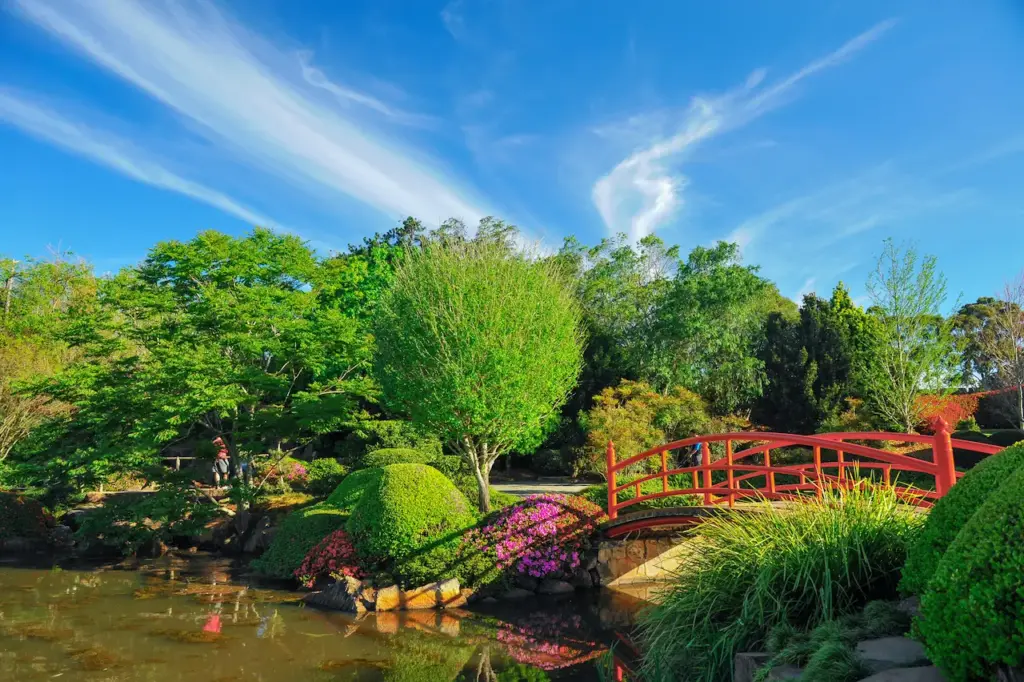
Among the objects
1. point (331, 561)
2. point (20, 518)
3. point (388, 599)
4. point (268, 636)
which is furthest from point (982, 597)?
point (20, 518)

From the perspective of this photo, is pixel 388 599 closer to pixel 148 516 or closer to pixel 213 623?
pixel 213 623

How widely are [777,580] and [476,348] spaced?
946 cm

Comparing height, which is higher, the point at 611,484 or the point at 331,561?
the point at 611,484

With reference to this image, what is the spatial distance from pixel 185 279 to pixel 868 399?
68.4 ft

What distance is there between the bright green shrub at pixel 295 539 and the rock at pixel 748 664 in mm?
9487

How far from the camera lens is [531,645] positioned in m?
8.90

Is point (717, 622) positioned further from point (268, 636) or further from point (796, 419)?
point (796, 419)

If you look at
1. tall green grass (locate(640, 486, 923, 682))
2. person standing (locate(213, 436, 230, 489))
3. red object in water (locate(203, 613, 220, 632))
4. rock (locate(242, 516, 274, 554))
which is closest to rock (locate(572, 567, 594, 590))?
red object in water (locate(203, 613, 220, 632))

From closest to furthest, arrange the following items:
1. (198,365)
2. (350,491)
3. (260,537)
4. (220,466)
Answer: (350,491), (198,365), (260,537), (220,466)

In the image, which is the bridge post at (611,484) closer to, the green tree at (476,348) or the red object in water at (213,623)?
the green tree at (476,348)

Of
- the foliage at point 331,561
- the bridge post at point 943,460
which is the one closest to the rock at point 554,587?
the foliage at point 331,561

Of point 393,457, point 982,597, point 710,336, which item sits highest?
point 710,336

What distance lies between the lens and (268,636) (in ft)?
30.4

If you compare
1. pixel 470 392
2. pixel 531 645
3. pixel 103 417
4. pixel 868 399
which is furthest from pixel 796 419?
pixel 103 417
